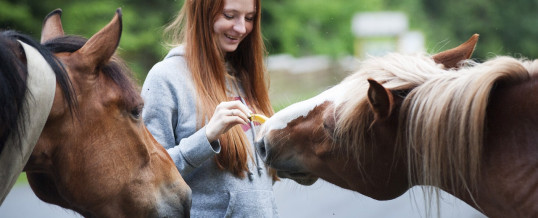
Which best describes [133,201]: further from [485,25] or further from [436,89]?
[485,25]

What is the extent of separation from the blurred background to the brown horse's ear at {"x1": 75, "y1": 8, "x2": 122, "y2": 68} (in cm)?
440

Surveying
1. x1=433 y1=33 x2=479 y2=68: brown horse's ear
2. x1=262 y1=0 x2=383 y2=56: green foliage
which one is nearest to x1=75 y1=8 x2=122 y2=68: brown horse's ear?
x1=433 y1=33 x2=479 y2=68: brown horse's ear

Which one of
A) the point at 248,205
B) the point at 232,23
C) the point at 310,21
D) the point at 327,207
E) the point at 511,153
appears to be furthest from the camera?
the point at 310,21

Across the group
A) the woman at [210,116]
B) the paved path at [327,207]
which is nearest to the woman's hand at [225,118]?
the woman at [210,116]

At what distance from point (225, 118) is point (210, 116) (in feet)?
0.71

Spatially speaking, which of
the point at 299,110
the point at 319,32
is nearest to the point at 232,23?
the point at 299,110

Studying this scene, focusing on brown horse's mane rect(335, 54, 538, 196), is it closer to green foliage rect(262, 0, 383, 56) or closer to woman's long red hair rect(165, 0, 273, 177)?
woman's long red hair rect(165, 0, 273, 177)

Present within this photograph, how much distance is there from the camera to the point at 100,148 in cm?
236

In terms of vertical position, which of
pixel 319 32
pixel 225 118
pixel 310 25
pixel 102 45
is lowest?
pixel 319 32

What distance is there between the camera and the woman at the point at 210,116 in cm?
279

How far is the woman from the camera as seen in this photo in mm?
2787

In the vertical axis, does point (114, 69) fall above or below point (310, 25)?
above

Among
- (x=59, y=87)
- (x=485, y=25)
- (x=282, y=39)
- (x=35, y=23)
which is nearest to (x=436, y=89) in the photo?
(x=59, y=87)

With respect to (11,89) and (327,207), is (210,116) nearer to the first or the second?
(11,89)
